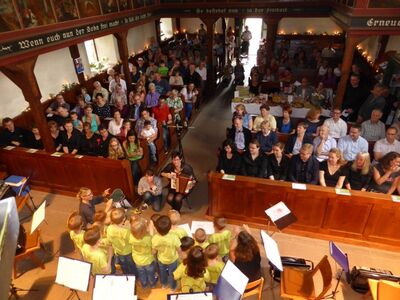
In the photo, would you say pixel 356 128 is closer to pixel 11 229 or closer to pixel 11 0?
pixel 11 229

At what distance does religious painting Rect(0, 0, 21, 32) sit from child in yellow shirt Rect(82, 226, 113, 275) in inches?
171

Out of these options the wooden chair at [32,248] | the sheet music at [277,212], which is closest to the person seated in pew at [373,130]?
the sheet music at [277,212]

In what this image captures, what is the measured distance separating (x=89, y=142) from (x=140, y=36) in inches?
415

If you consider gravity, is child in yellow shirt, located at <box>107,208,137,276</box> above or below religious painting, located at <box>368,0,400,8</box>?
below

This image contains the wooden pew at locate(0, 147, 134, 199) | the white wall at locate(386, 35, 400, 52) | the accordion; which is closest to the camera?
the accordion

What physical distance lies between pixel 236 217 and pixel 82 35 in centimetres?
617

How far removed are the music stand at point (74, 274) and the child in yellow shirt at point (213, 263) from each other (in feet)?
4.69

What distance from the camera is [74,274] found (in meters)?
3.62

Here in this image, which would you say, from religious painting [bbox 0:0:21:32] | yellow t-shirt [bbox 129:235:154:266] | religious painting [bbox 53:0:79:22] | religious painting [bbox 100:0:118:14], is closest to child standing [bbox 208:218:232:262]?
yellow t-shirt [bbox 129:235:154:266]

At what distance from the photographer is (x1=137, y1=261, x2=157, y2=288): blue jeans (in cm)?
421

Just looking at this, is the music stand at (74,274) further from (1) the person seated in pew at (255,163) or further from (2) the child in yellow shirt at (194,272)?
(1) the person seated in pew at (255,163)

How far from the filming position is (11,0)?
5.77 metres

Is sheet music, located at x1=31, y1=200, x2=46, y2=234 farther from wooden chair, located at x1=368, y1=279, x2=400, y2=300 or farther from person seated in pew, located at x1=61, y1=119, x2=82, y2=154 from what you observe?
wooden chair, located at x1=368, y1=279, x2=400, y2=300

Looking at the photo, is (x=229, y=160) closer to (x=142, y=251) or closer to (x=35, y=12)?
(x=142, y=251)
